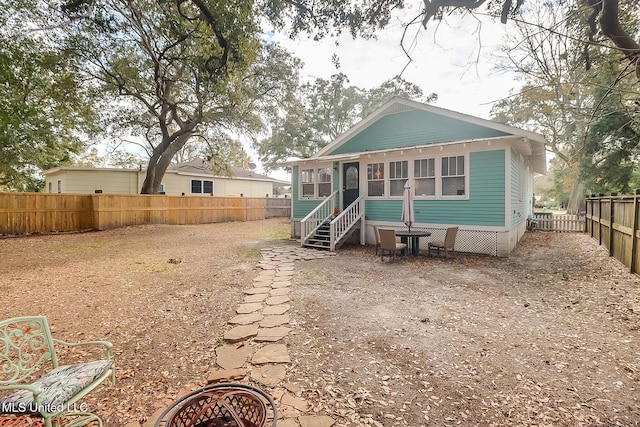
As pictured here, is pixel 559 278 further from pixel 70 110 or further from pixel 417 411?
pixel 70 110

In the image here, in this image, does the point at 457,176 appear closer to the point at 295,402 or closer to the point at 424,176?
the point at 424,176

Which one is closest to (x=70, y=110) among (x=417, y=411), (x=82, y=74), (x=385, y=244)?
(x=82, y=74)

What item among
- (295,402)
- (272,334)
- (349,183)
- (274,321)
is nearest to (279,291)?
(274,321)

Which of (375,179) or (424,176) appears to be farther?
(375,179)

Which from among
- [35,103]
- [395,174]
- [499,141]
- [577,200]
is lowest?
[577,200]

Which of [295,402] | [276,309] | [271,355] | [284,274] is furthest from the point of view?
[284,274]

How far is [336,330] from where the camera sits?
3.71 metres

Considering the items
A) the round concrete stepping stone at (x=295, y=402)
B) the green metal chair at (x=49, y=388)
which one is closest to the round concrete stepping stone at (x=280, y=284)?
the round concrete stepping stone at (x=295, y=402)

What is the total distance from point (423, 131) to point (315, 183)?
180 inches

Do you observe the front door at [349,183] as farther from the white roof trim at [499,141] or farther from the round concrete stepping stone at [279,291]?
the round concrete stepping stone at [279,291]

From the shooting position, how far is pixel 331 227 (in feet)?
30.8

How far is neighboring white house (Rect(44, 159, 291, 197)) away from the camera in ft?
56.1

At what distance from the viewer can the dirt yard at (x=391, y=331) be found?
2.41 m

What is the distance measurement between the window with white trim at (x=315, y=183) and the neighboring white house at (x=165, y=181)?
8.94 m
